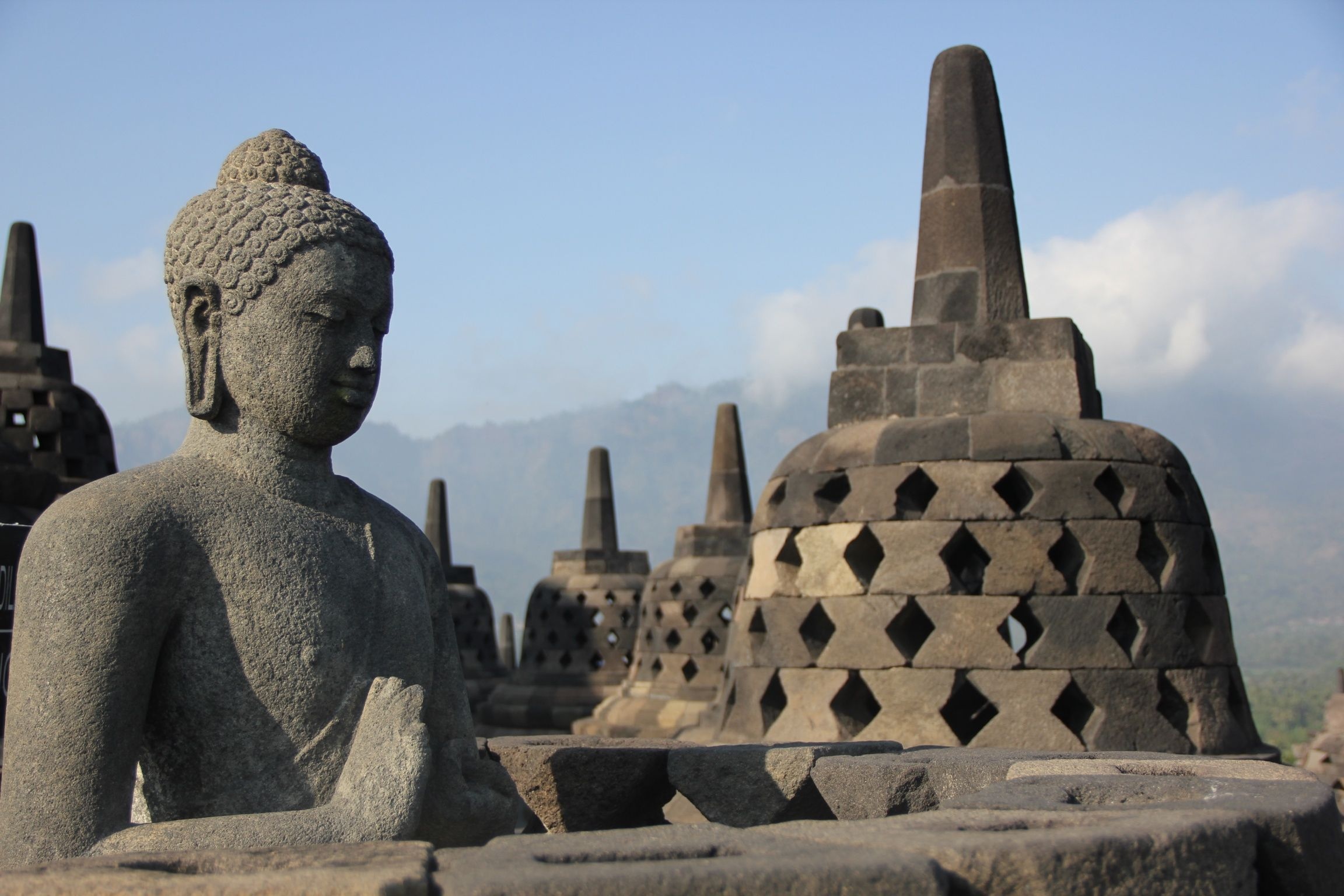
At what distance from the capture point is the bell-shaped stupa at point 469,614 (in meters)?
21.5

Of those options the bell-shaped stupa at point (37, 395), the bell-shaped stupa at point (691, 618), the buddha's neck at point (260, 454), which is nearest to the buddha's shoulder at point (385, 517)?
the buddha's neck at point (260, 454)

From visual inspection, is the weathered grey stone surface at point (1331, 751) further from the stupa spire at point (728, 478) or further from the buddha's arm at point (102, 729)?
the buddha's arm at point (102, 729)

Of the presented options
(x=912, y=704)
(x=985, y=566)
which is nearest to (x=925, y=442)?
(x=985, y=566)

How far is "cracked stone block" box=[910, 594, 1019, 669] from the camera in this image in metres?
5.81

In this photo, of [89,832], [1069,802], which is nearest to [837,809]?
[1069,802]

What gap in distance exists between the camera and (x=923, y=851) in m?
2.30

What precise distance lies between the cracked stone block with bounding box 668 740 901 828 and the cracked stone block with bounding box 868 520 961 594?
6.99ft

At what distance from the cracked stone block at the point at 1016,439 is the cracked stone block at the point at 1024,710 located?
3.23 ft

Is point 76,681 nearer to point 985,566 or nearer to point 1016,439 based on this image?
point 985,566

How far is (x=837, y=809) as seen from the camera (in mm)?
3689

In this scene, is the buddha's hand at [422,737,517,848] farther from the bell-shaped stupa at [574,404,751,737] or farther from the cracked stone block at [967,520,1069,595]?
the bell-shaped stupa at [574,404,751,737]

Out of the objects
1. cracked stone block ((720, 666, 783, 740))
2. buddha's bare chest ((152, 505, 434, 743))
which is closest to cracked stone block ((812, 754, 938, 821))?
buddha's bare chest ((152, 505, 434, 743))

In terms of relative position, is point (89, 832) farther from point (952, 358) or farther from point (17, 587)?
point (952, 358)

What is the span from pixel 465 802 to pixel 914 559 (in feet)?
11.7
